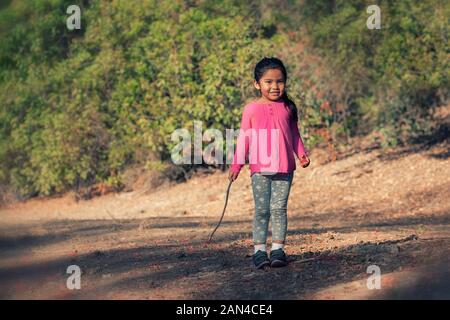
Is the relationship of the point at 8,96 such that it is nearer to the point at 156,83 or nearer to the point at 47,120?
the point at 47,120

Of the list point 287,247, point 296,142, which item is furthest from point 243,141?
point 287,247

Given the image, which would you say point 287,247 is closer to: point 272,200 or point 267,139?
point 272,200

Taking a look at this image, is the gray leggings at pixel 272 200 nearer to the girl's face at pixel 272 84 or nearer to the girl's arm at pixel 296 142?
the girl's arm at pixel 296 142

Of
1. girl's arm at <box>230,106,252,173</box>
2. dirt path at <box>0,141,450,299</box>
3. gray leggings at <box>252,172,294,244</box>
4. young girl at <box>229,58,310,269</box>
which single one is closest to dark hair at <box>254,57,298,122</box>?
young girl at <box>229,58,310,269</box>

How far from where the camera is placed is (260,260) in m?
7.73

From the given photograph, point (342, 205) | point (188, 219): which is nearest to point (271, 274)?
point (188, 219)

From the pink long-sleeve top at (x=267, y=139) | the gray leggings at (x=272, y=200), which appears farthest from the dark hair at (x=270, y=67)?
the gray leggings at (x=272, y=200)

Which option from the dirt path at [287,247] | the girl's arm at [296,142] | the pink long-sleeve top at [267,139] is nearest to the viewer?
the dirt path at [287,247]

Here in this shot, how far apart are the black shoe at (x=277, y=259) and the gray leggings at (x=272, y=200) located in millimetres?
107

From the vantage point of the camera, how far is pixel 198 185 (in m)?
19.3

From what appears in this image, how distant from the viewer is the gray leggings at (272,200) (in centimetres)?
764

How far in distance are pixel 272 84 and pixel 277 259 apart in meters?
1.55

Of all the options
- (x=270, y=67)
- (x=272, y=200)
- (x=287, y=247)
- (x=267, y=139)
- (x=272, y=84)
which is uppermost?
(x=270, y=67)
